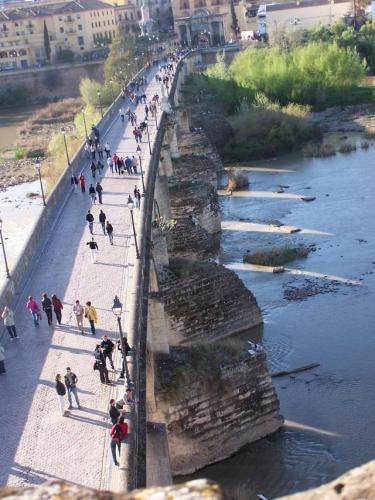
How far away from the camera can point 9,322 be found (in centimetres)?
1725

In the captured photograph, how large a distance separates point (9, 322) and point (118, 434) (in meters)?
5.82

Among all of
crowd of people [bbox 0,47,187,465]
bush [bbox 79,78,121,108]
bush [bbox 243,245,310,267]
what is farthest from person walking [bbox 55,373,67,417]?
bush [bbox 79,78,121,108]

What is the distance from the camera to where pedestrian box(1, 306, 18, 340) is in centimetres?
1717

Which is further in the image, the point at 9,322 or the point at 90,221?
the point at 90,221

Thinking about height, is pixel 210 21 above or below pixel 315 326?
above

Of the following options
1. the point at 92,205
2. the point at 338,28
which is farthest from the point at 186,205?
the point at 338,28

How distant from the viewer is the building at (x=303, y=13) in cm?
9156

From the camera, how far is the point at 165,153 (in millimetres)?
40625

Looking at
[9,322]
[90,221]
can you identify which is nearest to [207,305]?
[90,221]

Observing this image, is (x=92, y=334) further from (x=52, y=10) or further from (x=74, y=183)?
(x=52, y=10)

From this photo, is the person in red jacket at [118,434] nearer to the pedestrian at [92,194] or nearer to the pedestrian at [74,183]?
the pedestrian at [92,194]

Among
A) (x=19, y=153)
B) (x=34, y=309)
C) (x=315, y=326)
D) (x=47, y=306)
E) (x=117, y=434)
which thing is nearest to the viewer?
(x=117, y=434)

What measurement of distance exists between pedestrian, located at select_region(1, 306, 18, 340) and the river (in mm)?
5103

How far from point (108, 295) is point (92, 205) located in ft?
32.4
